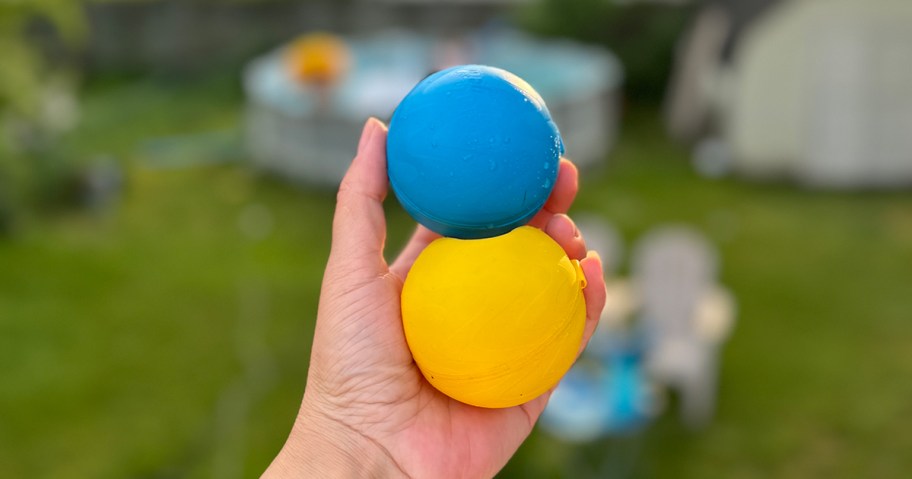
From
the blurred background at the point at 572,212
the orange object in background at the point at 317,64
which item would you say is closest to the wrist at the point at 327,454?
the blurred background at the point at 572,212

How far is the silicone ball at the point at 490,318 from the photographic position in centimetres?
196

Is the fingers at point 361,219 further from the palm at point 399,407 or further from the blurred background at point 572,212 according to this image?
the blurred background at point 572,212

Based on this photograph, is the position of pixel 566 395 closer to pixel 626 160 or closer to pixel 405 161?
pixel 405 161

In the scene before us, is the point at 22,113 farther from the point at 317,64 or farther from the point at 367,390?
the point at 367,390

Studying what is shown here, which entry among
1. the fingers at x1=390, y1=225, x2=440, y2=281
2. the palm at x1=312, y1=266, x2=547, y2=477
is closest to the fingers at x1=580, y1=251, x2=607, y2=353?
the palm at x1=312, y1=266, x2=547, y2=477

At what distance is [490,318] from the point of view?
6.44 feet

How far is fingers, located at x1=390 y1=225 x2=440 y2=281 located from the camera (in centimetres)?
223

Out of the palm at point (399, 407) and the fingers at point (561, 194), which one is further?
the fingers at point (561, 194)

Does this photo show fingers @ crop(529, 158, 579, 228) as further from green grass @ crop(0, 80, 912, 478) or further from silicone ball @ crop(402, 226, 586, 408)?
green grass @ crop(0, 80, 912, 478)

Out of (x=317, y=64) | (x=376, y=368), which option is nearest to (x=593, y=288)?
(x=376, y=368)

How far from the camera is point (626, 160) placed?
336 inches

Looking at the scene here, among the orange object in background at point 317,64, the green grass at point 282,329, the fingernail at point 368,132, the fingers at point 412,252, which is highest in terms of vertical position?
the fingernail at point 368,132

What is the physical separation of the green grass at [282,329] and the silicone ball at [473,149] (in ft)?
8.11

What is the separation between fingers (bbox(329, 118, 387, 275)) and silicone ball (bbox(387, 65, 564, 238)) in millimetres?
74
